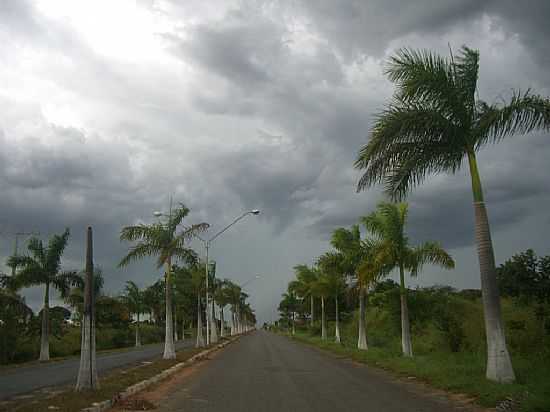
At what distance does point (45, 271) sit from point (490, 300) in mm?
29107

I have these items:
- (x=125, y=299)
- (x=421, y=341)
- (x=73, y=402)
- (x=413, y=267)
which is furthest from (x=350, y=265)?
(x=125, y=299)

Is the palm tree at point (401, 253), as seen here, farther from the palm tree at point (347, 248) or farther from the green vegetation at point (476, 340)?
the palm tree at point (347, 248)

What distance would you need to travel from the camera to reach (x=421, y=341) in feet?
110

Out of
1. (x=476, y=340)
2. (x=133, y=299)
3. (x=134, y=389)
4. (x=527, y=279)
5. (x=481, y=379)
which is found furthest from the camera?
(x=133, y=299)

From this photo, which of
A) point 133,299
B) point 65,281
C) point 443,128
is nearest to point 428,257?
point 443,128

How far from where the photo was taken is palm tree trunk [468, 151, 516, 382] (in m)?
13.6

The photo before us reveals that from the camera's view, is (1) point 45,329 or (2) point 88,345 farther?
(1) point 45,329

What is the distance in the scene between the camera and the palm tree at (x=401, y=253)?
25.0 metres

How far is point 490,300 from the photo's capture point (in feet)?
46.1

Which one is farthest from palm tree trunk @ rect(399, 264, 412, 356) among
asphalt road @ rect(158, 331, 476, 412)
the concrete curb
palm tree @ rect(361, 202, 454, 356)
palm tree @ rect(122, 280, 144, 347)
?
palm tree @ rect(122, 280, 144, 347)

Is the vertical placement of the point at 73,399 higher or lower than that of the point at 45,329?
lower

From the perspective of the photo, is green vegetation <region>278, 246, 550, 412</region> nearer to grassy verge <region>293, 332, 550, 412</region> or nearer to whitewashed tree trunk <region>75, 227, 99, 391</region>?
grassy verge <region>293, 332, 550, 412</region>

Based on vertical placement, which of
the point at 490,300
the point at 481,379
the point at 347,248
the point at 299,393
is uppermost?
the point at 347,248

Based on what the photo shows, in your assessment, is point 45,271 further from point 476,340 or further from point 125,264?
point 476,340
